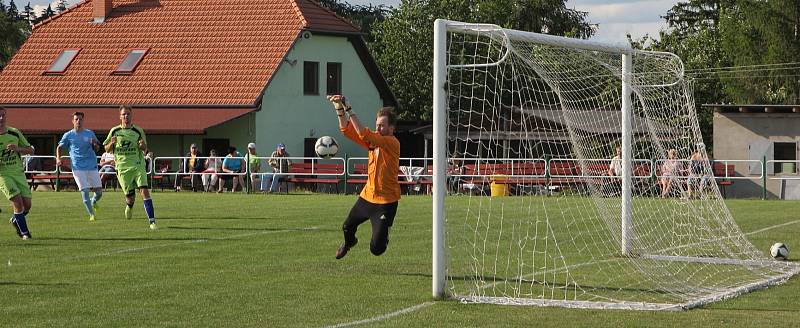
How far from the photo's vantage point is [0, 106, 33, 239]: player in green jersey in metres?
17.4

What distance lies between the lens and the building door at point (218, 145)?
45531 millimetres

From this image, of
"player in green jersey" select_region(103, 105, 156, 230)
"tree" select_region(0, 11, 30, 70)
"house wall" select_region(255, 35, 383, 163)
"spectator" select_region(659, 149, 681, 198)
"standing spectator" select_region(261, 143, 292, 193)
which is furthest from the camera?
"tree" select_region(0, 11, 30, 70)

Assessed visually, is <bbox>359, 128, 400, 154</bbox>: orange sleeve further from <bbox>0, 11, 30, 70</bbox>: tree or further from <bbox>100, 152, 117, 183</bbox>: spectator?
<bbox>0, 11, 30, 70</bbox>: tree

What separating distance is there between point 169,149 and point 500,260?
3244 cm

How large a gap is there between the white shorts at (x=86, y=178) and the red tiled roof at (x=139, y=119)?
2131 centimetres

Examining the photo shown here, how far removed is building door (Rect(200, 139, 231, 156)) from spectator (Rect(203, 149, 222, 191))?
27.0ft

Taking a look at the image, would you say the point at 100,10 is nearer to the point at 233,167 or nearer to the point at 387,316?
the point at 233,167

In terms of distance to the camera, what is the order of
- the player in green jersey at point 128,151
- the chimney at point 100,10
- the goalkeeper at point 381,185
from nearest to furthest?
the goalkeeper at point 381,185 < the player in green jersey at point 128,151 < the chimney at point 100,10

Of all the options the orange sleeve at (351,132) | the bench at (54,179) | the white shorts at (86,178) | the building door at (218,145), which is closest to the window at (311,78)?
the building door at (218,145)

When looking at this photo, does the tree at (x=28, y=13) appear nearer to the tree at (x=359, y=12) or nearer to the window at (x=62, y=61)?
the tree at (x=359, y=12)

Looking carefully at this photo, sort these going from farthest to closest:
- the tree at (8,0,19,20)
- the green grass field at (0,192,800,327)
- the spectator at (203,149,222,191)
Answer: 1. the tree at (8,0,19,20)
2. the spectator at (203,149,222,191)
3. the green grass field at (0,192,800,327)

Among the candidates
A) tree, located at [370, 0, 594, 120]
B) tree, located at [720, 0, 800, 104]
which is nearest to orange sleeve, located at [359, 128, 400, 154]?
tree, located at [370, 0, 594, 120]

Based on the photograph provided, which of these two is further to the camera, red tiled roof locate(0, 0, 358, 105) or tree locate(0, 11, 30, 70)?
tree locate(0, 11, 30, 70)

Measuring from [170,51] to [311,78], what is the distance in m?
5.22
